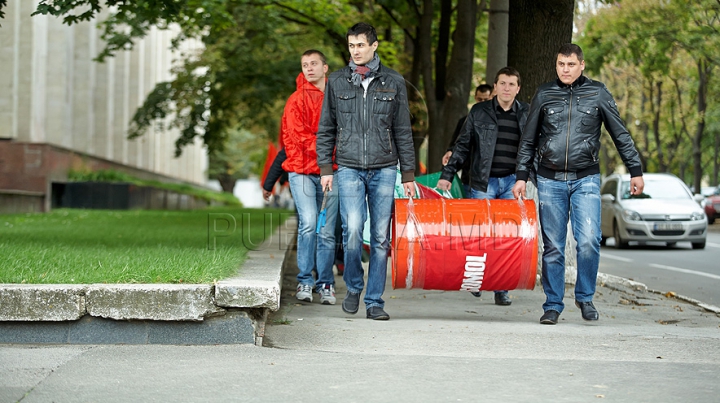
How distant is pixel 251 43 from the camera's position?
25.4m

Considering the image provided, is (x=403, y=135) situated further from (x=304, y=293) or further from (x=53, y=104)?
(x=53, y=104)

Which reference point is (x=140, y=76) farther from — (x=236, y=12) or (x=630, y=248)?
(x=630, y=248)

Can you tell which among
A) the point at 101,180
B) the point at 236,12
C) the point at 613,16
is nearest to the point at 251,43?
the point at 236,12

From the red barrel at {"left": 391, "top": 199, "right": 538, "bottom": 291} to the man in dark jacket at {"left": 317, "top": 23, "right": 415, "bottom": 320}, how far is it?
20 centimetres

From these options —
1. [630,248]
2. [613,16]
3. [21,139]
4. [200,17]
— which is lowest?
[630,248]

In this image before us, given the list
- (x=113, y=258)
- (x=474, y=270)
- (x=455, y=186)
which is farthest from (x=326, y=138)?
(x=455, y=186)

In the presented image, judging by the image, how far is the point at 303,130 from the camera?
27.4ft

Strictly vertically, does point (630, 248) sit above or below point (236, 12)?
below

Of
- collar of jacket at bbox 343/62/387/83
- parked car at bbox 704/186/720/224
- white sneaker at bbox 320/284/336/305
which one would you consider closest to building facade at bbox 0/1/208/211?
white sneaker at bbox 320/284/336/305

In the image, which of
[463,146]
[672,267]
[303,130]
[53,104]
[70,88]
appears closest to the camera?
[303,130]

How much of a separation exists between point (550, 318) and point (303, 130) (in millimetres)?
2586

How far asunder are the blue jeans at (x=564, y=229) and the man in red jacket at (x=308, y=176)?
1.84 m

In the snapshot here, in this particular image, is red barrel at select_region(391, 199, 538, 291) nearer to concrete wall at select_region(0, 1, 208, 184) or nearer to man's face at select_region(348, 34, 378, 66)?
man's face at select_region(348, 34, 378, 66)

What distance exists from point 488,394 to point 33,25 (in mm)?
22277
